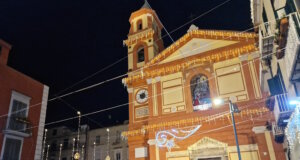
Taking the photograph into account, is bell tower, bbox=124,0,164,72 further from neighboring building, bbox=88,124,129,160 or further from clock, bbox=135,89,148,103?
neighboring building, bbox=88,124,129,160

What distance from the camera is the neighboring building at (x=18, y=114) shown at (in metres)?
12.1

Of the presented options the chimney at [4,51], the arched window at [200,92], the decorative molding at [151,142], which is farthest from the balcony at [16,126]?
the arched window at [200,92]

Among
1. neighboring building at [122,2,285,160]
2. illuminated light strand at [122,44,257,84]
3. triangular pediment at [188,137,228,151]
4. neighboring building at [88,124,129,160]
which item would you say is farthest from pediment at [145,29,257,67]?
neighboring building at [88,124,129,160]

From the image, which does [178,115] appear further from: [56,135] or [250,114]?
[56,135]

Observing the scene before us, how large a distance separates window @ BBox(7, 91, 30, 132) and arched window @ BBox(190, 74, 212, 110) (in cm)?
1082

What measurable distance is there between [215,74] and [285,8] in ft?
30.7

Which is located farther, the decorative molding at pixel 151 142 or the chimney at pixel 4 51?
the decorative molding at pixel 151 142

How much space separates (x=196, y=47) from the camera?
1892cm

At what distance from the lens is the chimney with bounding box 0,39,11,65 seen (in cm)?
1310

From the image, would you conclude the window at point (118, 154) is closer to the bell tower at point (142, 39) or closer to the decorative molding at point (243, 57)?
the bell tower at point (142, 39)

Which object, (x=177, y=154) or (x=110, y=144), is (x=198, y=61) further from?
(x=110, y=144)

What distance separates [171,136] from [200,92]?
382 cm

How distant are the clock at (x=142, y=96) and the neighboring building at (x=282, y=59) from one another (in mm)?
8925

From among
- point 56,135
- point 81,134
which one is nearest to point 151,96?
point 81,134
